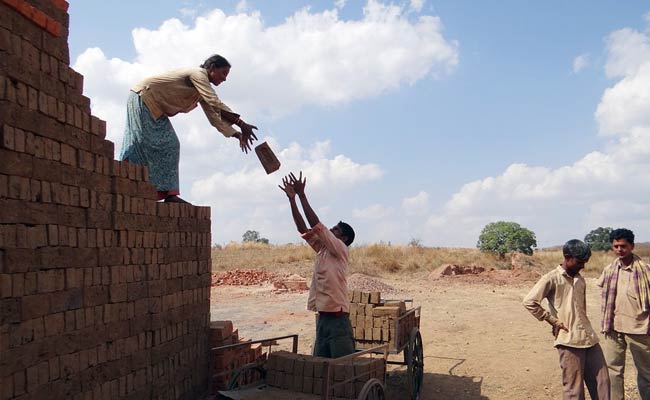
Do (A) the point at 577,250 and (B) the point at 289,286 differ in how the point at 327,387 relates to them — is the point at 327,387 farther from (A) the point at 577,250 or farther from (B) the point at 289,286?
(B) the point at 289,286

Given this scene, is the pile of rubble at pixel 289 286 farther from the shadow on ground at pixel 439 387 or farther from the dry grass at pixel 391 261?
the shadow on ground at pixel 439 387

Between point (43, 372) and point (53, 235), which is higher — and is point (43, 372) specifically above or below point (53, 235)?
below

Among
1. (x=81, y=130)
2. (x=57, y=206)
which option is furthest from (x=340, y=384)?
(x=81, y=130)

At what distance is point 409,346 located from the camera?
6.89 metres

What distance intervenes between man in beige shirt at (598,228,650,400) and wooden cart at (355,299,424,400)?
2.15 metres

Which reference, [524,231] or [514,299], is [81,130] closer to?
[514,299]

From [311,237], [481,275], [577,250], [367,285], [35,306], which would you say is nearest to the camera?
[35,306]

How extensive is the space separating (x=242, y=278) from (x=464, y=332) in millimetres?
12248

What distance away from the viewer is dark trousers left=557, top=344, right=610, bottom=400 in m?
5.09

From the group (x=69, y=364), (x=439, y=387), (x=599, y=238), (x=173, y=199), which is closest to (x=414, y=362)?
(x=439, y=387)

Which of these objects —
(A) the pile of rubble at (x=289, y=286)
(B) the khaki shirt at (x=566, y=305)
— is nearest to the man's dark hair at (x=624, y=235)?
(B) the khaki shirt at (x=566, y=305)

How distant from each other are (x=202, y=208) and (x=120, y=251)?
4.90ft

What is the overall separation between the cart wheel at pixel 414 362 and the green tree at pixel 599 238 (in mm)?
46242

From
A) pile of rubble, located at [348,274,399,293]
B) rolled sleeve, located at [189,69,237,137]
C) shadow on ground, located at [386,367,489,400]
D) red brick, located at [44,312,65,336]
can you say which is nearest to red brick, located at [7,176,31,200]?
red brick, located at [44,312,65,336]
